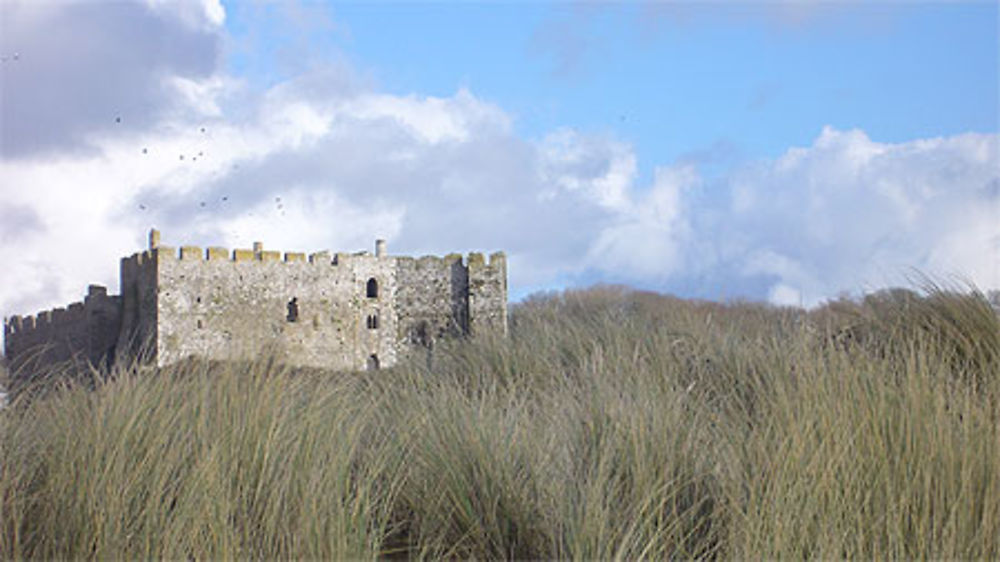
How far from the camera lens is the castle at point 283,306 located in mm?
23406

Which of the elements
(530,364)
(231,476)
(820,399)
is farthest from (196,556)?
(530,364)

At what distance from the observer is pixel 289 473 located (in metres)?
3.39

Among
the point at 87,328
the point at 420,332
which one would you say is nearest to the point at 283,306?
the point at 420,332

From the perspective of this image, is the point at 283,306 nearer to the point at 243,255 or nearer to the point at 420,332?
the point at 243,255

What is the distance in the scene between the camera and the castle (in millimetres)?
23406

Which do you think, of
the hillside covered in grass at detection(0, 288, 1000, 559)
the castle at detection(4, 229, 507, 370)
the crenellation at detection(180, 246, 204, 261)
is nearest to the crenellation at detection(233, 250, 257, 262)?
the castle at detection(4, 229, 507, 370)

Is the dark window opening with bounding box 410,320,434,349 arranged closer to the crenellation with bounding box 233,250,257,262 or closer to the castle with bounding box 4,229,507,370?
the castle with bounding box 4,229,507,370

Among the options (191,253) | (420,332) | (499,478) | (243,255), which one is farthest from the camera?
(420,332)

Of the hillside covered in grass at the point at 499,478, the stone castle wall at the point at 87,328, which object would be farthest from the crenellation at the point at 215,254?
the hillside covered in grass at the point at 499,478

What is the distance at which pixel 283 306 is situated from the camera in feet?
82.0

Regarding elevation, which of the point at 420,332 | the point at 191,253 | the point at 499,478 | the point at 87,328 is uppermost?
the point at 191,253

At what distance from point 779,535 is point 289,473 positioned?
67.7 inches

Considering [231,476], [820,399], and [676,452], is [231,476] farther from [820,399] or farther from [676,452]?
[820,399]

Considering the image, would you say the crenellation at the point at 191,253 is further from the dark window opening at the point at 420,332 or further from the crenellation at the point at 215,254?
the dark window opening at the point at 420,332
